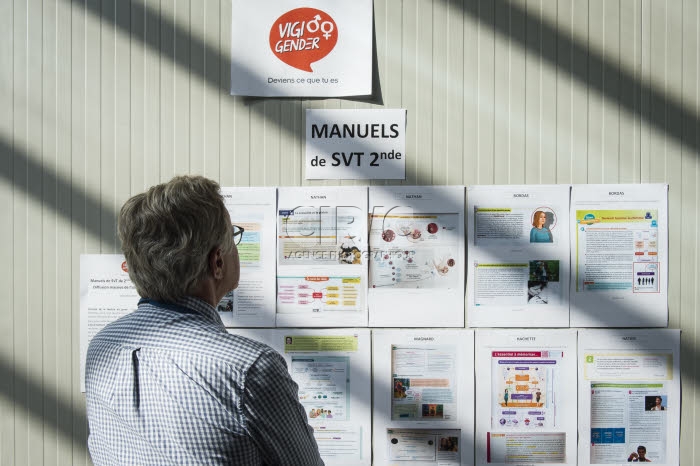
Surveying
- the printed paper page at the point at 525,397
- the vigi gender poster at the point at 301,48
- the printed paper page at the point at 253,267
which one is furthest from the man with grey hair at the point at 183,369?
the printed paper page at the point at 525,397

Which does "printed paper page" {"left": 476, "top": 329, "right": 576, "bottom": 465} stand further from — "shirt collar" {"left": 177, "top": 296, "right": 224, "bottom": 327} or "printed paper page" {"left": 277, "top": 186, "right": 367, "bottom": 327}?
"shirt collar" {"left": 177, "top": 296, "right": 224, "bottom": 327}

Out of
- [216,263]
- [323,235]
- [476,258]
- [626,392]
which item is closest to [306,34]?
[323,235]

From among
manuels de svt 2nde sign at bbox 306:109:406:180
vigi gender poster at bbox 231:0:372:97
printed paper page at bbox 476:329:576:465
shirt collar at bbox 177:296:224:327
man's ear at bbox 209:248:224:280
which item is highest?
vigi gender poster at bbox 231:0:372:97

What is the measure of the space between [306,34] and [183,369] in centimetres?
125

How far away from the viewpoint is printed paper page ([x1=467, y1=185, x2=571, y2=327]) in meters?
1.75

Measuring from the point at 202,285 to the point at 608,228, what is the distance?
1352mm

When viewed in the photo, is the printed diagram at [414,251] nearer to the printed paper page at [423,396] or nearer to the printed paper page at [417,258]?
the printed paper page at [417,258]

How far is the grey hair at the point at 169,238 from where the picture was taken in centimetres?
95

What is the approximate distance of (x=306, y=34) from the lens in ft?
5.76

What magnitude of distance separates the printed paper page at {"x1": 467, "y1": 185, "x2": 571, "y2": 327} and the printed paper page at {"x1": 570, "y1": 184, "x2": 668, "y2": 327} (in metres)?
0.05

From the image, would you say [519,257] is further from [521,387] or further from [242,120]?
[242,120]

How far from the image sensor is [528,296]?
1.75 m

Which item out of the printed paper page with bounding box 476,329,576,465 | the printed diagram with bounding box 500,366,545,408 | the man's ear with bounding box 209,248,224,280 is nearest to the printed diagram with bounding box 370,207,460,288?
the printed paper page with bounding box 476,329,576,465

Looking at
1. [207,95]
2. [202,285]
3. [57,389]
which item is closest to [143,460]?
[202,285]
